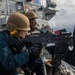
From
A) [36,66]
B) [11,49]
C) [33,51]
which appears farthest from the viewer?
[36,66]

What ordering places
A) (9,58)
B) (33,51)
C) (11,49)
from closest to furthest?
1. (9,58)
2. (33,51)
3. (11,49)

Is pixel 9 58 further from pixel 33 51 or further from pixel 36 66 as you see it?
pixel 36 66

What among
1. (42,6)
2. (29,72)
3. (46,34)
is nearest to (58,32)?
(46,34)

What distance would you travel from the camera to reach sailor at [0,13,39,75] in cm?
480

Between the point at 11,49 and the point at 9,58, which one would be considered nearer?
the point at 9,58

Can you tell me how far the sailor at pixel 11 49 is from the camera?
480cm

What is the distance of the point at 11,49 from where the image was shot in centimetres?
522

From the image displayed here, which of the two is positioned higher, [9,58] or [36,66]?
[9,58]

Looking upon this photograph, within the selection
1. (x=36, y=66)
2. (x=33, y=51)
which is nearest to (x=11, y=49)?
(x=33, y=51)

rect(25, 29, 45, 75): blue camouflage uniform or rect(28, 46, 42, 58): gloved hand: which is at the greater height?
rect(28, 46, 42, 58): gloved hand

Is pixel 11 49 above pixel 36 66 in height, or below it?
above

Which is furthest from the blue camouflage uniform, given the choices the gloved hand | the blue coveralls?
the blue coveralls

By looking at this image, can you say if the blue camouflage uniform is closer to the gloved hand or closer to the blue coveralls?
the gloved hand

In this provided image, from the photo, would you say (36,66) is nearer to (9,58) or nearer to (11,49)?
(11,49)
